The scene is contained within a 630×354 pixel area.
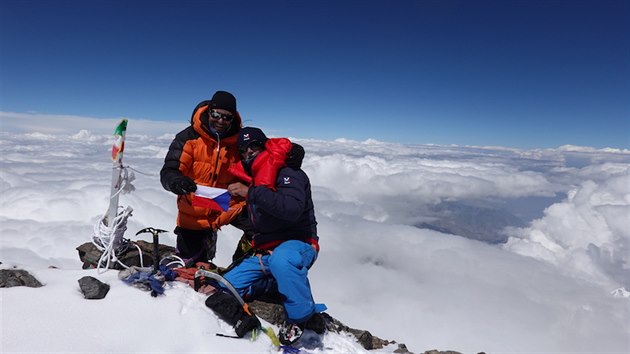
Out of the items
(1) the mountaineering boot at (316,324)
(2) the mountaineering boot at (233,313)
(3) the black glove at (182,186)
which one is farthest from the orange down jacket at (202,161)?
(1) the mountaineering boot at (316,324)

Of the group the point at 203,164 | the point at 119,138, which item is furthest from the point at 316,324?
the point at 119,138

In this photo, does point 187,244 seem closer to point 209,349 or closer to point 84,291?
point 84,291

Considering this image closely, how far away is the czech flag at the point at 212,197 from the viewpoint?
214 inches

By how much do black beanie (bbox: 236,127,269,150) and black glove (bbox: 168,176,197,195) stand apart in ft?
3.42

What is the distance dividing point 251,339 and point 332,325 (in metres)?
2.32

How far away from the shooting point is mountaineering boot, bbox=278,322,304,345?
4.50 meters

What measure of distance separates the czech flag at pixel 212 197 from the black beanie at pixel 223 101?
1534 mm

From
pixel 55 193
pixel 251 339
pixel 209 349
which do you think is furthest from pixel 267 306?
pixel 55 193

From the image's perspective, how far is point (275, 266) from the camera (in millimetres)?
4750

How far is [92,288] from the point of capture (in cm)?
404

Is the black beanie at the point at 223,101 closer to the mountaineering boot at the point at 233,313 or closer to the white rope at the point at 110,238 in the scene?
the white rope at the point at 110,238

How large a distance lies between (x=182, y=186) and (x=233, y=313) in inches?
87.8

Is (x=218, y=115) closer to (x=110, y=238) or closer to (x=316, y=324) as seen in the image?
(x=110, y=238)

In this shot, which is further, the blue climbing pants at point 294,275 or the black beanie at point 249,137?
the black beanie at point 249,137
